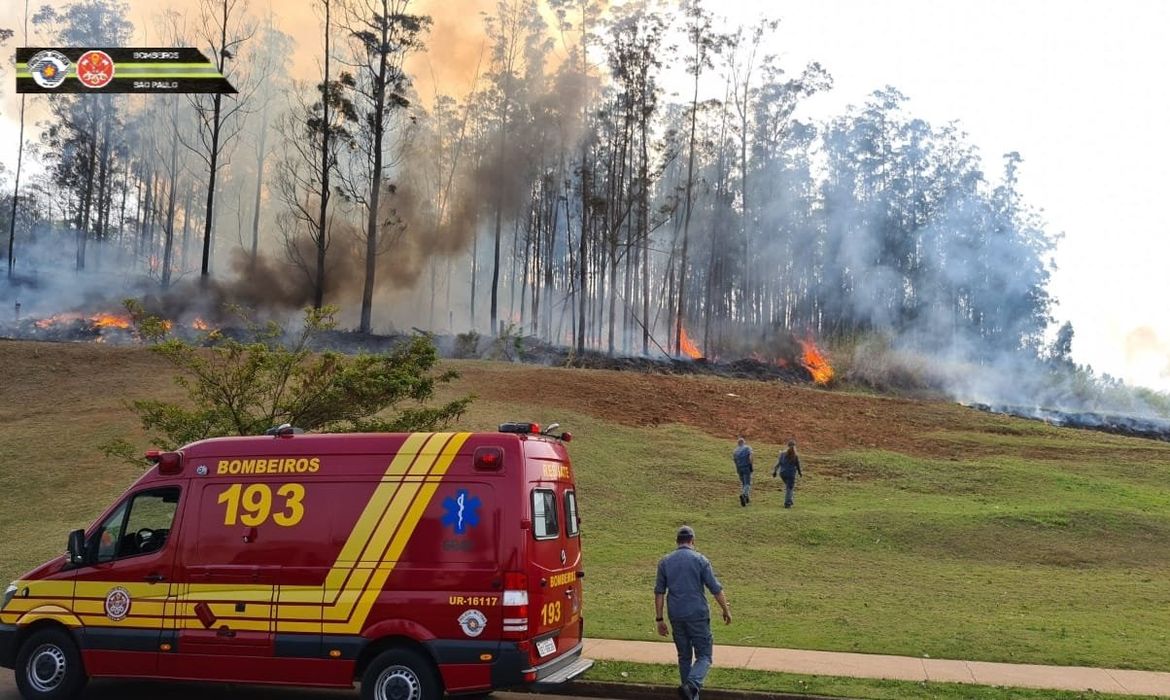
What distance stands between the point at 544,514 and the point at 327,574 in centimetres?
204

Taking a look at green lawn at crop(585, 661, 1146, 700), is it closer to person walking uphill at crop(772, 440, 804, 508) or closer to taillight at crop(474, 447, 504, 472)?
taillight at crop(474, 447, 504, 472)

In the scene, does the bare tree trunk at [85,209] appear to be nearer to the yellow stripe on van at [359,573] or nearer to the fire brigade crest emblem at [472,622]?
the yellow stripe on van at [359,573]

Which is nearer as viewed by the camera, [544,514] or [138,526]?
[544,514]

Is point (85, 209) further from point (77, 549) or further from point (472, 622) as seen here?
point (472, 622)

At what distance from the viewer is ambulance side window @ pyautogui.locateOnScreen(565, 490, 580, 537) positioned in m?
9.52

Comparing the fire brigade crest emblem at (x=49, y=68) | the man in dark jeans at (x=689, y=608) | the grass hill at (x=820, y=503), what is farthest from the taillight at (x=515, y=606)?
the fire brigade crest emblem at (x=49, y=68)

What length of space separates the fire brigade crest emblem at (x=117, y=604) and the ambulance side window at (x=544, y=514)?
413 cm

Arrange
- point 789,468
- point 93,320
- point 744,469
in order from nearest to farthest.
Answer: point 789,468, point 744,469, point 93,320

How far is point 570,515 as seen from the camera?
31.7 feet

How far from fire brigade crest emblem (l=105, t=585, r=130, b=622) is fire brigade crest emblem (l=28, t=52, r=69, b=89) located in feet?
60.0

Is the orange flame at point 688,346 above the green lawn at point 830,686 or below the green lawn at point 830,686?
above

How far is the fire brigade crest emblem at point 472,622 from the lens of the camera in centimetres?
835

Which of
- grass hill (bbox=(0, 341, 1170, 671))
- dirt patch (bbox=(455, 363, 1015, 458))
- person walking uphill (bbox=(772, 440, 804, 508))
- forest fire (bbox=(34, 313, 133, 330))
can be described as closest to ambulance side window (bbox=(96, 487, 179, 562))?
grass hill (bbox=(0, 341, 1170, 671))

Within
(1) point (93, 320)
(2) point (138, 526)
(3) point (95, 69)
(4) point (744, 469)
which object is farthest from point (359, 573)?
(1) point (93, 320)
